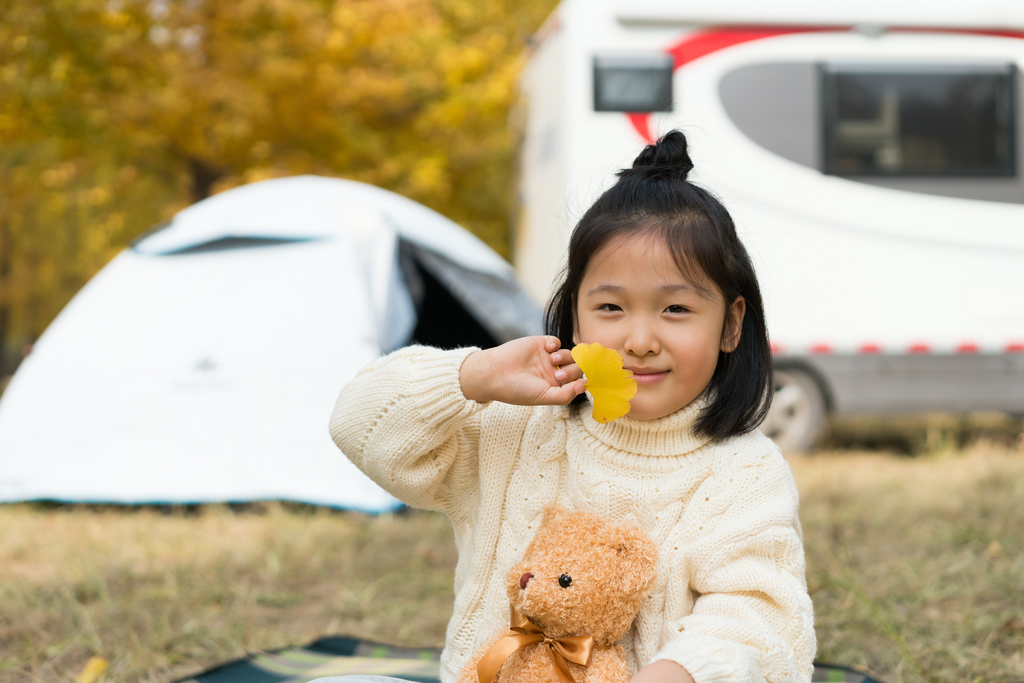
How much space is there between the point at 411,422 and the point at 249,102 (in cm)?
613

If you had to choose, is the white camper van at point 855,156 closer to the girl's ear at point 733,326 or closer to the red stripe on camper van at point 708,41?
the red stripe on camper van at point 708,41

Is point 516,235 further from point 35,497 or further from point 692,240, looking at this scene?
point 692,240

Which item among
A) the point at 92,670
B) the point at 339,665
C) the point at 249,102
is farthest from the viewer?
the point at 249,102

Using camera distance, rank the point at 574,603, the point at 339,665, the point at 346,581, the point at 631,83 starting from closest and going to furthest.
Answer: the point at 574,603, the point at 339,665, the point at 346,581, the point at 631,83

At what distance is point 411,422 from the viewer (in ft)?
4.64

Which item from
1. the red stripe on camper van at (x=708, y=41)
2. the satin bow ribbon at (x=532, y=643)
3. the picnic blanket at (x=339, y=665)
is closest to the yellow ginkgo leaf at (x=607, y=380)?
the satin bow ribbon at (x=532, y=643)

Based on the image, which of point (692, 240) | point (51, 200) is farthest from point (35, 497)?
point (51, 200)

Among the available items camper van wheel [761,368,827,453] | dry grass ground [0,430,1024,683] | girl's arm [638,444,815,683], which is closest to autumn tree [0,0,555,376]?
camper van wheel [761,368,827,453]

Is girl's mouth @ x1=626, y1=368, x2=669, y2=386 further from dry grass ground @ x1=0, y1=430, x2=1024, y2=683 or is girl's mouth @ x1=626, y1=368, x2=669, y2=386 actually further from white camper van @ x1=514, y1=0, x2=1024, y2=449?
white camper van @ x1=514, y1=0, x2=1024, y2=449

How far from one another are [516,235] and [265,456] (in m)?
3.59

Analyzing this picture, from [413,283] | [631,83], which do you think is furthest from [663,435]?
[631,83]

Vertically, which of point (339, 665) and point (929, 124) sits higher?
point (929, 124)

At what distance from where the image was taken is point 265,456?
3.69 meters

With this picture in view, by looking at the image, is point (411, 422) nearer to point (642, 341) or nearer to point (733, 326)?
point (642, 341)
